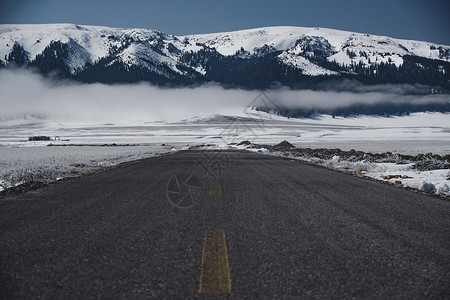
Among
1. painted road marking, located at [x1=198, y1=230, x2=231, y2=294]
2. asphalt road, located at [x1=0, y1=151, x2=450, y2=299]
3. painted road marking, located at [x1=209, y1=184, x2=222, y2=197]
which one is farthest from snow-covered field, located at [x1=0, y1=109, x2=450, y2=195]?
painted road marking, located at [x1=198, y1=230, x2=231, y2=294]

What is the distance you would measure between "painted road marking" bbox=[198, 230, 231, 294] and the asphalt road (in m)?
0.02

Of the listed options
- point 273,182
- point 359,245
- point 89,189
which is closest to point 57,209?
point 89,189

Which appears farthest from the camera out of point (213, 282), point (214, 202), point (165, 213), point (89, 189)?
point (89, 189)

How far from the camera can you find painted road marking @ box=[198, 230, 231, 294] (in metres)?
2.38

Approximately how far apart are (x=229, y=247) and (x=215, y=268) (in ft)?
1.92

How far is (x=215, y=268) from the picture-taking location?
2738 mm

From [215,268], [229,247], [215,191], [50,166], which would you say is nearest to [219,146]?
[50,166]

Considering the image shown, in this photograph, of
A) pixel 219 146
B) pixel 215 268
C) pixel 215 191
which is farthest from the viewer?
pixel 219 146

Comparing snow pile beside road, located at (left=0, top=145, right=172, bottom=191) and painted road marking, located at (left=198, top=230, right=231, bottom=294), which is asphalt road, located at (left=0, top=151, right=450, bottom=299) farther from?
snow pile beside road, located at (left=0, top=145, right=172, bottom=191)

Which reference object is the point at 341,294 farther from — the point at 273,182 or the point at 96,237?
the point at 273,182

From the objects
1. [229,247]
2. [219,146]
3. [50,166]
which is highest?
[229,247]

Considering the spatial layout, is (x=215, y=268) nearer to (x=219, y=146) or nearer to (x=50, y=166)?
(x=50, y=166)

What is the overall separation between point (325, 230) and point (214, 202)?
2.52 metres

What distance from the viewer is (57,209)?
18.0ft
